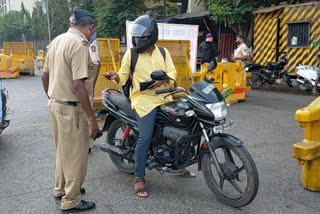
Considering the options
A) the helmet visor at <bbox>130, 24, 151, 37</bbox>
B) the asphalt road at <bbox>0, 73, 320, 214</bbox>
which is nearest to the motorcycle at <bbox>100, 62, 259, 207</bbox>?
the asphalt road at <bbox>0, 73, 320, 214</bbox>

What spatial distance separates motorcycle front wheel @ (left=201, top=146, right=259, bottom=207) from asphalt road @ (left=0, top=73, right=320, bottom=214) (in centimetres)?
12

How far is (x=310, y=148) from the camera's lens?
3521 mm

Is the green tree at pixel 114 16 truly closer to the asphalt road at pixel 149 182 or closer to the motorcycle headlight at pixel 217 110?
the asphalt road at pixel 149 182

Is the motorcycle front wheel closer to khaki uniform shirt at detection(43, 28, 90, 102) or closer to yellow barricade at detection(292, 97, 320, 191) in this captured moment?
yellow barricade at detection(292, 97, 320, 191)

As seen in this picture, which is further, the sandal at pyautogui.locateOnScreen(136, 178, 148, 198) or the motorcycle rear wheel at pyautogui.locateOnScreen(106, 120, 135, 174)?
the motorcycle rear wheel at pyautogui.locateOnScreen(106, 120, 135, 174)

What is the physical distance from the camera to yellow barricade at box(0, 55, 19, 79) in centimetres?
1547

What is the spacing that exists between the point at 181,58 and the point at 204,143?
488 cm

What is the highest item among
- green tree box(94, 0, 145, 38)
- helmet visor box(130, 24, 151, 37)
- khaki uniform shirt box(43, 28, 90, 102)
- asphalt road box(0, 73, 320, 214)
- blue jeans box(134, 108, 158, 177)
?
green tree box(94, 0, 145, 38)

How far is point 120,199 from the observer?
11.8ft

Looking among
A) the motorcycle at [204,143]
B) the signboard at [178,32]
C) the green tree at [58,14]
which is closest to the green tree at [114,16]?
the signboard at [178,32]

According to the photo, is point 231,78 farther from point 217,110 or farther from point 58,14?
point 58,14

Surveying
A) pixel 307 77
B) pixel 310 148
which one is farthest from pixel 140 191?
pixel 307 77

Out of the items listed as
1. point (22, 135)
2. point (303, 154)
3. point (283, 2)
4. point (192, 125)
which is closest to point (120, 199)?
point (192, 125)

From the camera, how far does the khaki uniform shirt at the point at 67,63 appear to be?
9.59 feet
